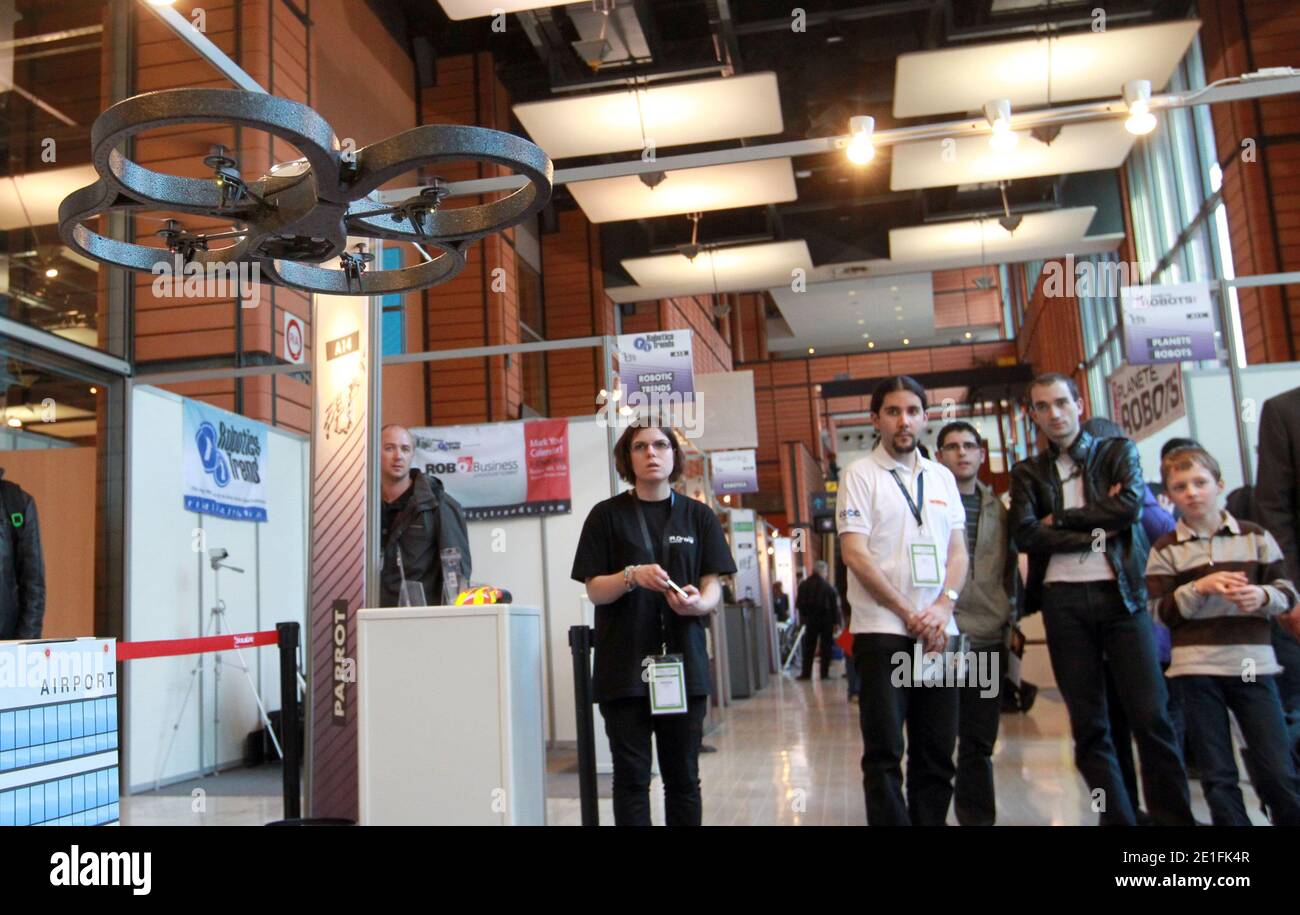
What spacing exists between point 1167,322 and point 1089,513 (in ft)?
14.0

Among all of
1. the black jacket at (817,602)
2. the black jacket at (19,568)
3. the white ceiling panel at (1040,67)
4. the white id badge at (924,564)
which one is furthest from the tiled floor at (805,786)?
the white ceiling panel at (1040,67)

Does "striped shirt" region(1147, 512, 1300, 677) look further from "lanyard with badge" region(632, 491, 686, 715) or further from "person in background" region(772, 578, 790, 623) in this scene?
"person in background" region(772, 578, 790, 623)

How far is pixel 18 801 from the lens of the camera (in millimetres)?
2150

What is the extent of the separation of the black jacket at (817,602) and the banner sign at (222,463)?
22.6ft

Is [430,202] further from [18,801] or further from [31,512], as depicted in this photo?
[31,512]

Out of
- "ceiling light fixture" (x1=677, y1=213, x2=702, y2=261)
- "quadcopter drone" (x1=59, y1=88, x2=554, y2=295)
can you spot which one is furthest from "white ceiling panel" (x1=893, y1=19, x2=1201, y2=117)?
"quadcopter drone" (x1=59, y1=88, x2=554, y2=295)

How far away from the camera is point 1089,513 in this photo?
3.19 metres

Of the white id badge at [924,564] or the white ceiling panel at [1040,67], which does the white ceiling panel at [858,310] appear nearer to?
the white ceiling panel at [1040,67]

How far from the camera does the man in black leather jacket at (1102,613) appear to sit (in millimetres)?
3105

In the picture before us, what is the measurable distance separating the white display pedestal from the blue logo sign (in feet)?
12.3

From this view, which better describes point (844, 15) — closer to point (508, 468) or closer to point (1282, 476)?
point (508, 468)

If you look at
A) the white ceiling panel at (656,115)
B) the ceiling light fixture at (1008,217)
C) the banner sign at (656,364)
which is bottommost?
the banner sign at (656,364)
